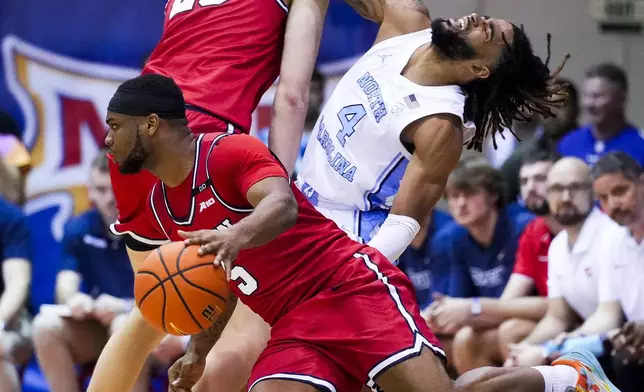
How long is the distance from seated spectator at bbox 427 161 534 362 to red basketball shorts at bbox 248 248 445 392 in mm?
3116

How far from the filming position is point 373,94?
15.8 feet

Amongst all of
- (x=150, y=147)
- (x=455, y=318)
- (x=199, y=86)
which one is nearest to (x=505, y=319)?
(x=455, y=318)

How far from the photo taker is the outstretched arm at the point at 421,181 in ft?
14.7

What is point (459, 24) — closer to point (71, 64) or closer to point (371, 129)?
point (371, 129)

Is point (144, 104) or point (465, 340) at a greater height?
point (144, 104)

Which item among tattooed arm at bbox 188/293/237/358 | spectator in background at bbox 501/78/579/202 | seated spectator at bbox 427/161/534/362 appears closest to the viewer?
tattooed arm at bbox 188/293/237/358

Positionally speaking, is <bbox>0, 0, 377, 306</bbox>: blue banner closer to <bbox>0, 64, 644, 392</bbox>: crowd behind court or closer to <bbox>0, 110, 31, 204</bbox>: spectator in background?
<bbox>0, 110, 31, 204</bbox>: spectator in background

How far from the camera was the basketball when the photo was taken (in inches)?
143

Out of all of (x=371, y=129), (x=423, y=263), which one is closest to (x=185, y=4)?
(x=371, y=129)

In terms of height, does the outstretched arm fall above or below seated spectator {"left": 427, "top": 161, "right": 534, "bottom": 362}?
above

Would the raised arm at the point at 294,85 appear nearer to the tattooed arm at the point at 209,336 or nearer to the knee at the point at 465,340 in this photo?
the tattooed arm at the point at 209,336

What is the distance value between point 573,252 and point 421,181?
7.91ft

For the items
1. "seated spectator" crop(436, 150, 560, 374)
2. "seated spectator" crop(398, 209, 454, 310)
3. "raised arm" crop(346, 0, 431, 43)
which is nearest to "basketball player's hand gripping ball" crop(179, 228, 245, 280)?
"raised arm" crop(346, 0, 431, 43)

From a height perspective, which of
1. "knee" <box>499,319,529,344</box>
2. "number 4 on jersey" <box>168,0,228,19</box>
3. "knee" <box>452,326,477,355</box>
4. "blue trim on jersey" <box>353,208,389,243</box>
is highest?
"number 4 on jersey" <box>168,0,228,19</box>
